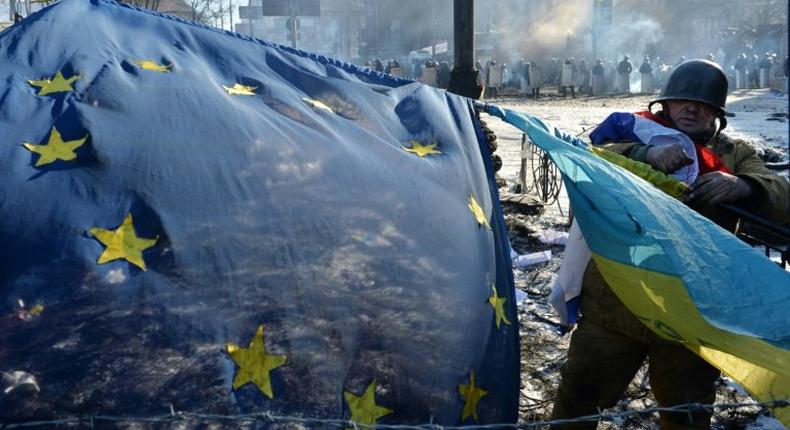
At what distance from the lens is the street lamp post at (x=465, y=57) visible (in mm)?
8344

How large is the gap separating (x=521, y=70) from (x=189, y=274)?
31662 mm

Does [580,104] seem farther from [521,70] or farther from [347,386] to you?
[347,386]

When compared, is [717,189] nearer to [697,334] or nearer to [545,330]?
[697,334]

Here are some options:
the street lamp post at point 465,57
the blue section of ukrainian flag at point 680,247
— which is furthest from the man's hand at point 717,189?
the street lamp post at point 465,57

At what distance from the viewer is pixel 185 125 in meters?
2.38

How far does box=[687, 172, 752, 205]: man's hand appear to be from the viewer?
3.00m

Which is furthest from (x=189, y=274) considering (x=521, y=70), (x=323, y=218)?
(x=521, y=70)

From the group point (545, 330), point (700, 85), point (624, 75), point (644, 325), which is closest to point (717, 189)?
point (700, 85)

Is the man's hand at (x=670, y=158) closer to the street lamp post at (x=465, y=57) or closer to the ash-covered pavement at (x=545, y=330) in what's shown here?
the ash-covered pavement at (x=545, y=330)

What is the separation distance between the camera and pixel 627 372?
3.23 metres

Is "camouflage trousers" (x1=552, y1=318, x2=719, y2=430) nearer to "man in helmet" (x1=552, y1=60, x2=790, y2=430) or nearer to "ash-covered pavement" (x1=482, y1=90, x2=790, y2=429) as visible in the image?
"man in helmet" (x1=552, y1=60, x2=790, y2=430)

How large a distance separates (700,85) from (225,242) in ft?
6.97

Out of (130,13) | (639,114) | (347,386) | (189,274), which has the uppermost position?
(130,13)

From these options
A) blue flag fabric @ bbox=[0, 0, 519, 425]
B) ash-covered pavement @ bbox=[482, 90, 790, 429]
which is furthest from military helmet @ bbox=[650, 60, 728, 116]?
ash-covered pavement @ bbox=[482, 90, 790, 429]
